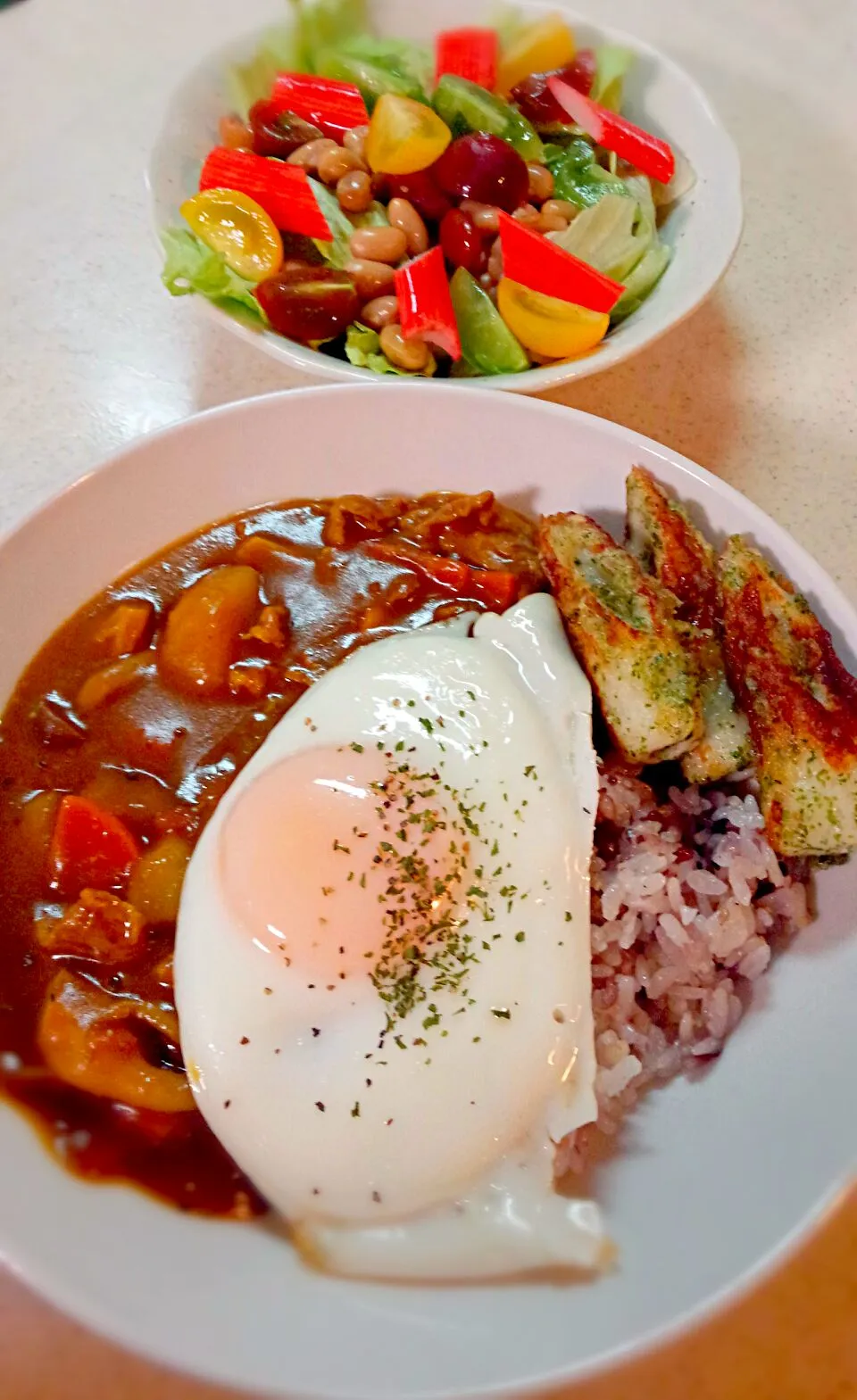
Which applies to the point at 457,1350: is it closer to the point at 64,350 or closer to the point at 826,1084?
the point at 826,1084

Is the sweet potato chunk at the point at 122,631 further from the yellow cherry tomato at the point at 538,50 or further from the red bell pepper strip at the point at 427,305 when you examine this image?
the yellow cherry tomato at the point at 538,50

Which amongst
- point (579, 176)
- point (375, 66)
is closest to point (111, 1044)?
point (579, 176)

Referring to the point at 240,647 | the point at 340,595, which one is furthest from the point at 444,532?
the point at 240,647

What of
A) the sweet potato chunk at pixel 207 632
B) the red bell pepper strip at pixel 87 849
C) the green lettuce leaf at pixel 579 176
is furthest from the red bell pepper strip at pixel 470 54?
the red bell pepper strip at pixel 87 849

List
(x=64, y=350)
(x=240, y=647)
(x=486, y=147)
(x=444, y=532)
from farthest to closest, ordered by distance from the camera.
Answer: (x=64, y=350) → (x=486, y=147) → (x=444, y=532) → (x=240, y=647)

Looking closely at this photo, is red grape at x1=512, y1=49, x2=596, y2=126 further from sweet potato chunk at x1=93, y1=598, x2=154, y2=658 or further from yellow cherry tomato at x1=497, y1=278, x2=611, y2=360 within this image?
sweet potato chunk at x1=93, y1=598, x2=154, y2=658

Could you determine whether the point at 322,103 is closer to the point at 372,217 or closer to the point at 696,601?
the point at 372,217
